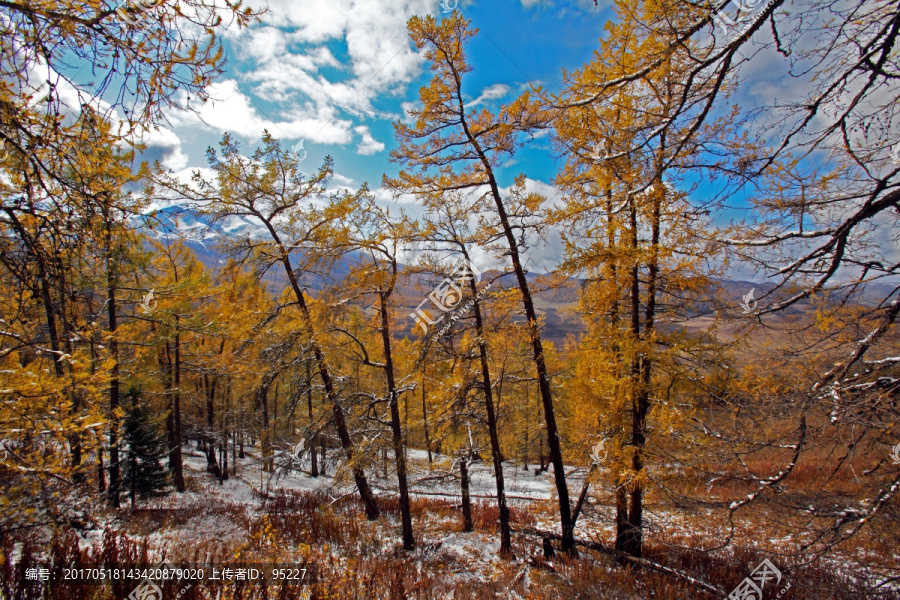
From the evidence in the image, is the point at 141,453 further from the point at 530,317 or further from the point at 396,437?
the point at 530,317

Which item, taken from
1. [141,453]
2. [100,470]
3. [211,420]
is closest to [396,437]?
[100,470]

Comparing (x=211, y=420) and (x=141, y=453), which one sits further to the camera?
(x=211, y=420)

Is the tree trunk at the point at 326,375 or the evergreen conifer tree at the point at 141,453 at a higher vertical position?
the tree trunk at the point at 326,375

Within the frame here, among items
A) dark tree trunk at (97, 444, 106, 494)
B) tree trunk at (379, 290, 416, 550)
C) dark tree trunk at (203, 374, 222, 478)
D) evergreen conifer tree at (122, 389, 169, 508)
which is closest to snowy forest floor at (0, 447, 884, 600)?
tree trunk at (379, 290, 416, 550)

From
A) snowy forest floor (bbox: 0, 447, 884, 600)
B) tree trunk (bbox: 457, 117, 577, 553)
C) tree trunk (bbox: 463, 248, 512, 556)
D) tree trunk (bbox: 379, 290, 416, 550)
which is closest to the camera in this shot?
snowy forest floor (bbox: 0, 447, 884, 600)

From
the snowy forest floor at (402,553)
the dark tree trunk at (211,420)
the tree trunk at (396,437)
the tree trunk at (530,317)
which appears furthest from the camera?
the dark tree trunk at (211,420)

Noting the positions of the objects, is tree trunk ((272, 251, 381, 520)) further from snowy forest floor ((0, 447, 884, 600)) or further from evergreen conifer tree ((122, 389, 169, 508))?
evergreen conifer tree ((122, 389, 169, 508))

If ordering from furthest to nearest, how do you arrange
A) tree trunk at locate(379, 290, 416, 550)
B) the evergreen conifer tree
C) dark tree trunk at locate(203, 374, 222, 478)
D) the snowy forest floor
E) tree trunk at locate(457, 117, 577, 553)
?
dark tree trunk at locate(203, 374, 222, 478)
the evergreen conifer tree
tree trunk at locate(379, 290, 416, 550)
tree trunk at locate(457, 117, 577, 553)
the snowy forest floor

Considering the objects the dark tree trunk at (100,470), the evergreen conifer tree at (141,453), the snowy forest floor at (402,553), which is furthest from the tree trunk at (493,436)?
the evergreen conifer tree at (141,453)

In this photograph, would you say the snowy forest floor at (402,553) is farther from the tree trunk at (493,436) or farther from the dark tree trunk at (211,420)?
the dark tree trunk at (211,420)

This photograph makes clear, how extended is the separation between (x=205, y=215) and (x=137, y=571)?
735 cm

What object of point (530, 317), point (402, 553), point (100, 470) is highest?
point (530, 317)

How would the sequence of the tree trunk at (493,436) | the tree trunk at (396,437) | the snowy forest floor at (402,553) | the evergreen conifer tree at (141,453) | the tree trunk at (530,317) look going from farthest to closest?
the evergreen conifer tree at (141,453) → the tree trunk at (493,436) → the tree trunk at (396,437) → the tree trunk at (530,317) → the snowy forest floor at (402,553)

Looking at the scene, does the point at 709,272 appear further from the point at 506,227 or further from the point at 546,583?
the point at 546,583
